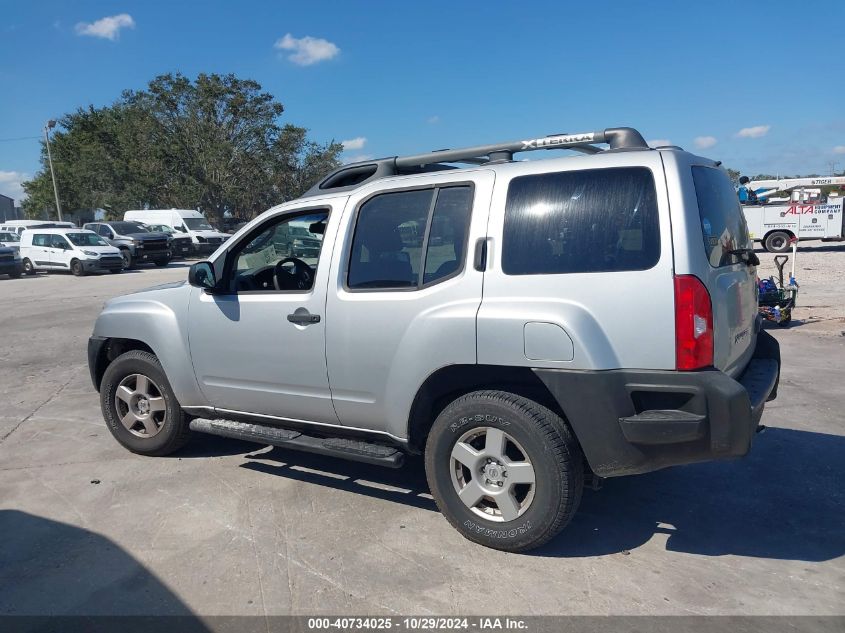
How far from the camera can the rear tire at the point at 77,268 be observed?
2388 cm

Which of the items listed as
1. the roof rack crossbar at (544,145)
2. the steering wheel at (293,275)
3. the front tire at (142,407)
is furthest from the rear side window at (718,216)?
the front tire at (142,407)

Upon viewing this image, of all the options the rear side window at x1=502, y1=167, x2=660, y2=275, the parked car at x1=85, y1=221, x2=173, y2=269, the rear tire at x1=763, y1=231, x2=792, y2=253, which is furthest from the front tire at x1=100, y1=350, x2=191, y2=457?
the rear tire at x1=763, y1=231, x2=792, y2=253

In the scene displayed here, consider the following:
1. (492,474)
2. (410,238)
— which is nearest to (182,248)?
(410,238)

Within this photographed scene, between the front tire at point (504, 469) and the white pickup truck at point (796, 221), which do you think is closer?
the front tire at point (504, 469)

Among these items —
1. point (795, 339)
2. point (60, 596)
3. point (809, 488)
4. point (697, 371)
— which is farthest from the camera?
point (795, 339)

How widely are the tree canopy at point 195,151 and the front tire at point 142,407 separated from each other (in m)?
40.3

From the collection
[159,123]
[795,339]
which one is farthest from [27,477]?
[159,123]

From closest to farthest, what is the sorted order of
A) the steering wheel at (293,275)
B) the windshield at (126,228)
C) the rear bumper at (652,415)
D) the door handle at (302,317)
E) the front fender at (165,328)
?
the rear bumper at (652,415) < the door handle at (302,317) < the steering wheel at (293,275) < the front fender at (165,328) < the windshield at (126,228)

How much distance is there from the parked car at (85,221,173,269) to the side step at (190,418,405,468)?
23.5 meters

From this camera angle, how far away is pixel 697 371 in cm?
303

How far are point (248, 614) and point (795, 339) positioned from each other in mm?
8463

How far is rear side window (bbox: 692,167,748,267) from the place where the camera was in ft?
10.6

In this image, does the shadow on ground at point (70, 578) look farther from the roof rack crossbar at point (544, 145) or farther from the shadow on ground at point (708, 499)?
the roof rack crossbar at point (544, 145)

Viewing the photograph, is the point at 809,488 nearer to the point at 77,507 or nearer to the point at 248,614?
the point at 248,614
